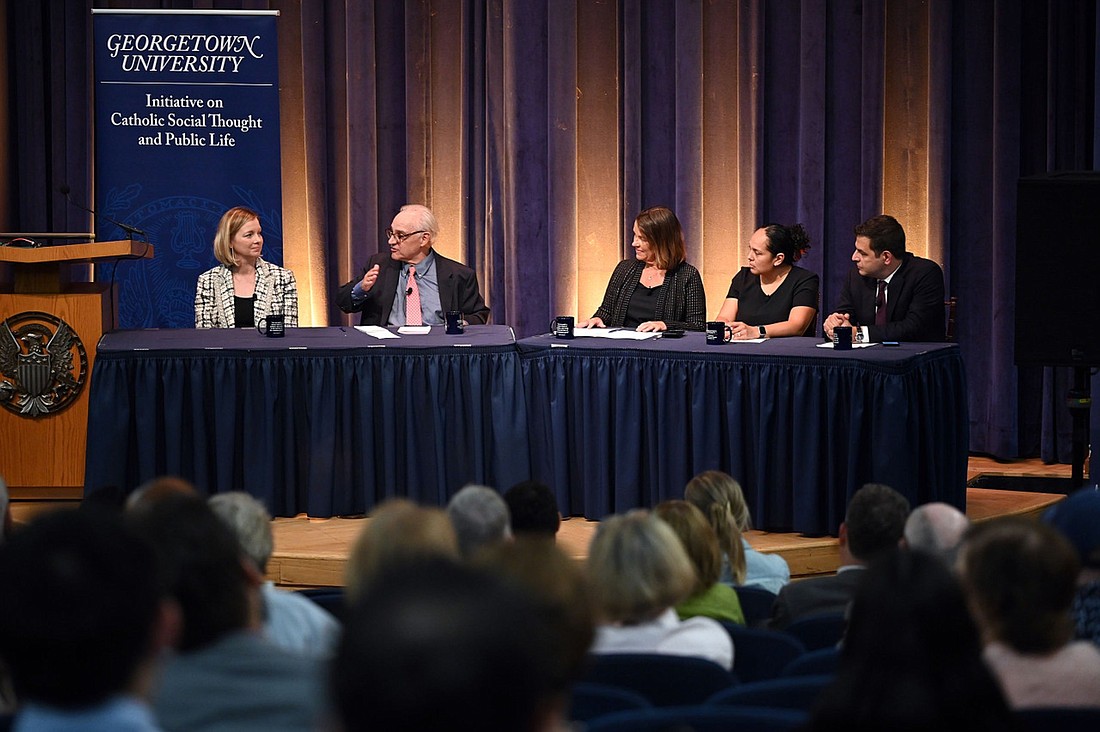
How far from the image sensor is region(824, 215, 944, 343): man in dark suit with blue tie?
5465 mm

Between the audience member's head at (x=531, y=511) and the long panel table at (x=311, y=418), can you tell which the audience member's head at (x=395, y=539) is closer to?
the audience member's head at (x=531, y=511)

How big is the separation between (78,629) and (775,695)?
3.49 feet

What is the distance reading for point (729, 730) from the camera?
1.83 meters

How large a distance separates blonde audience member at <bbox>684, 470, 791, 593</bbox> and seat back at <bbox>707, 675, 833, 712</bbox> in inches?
50.1

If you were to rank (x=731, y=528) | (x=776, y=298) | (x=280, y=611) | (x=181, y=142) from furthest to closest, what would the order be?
1. (x=181, y=142)
2. (x=776, y=298)
3. (x=731, y=528)
4. (x=280, y=611)

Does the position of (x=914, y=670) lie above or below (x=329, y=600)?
above

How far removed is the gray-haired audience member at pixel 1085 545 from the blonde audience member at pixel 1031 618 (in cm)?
34

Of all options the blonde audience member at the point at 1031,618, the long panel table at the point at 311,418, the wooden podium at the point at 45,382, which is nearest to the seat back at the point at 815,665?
the blonde audience member at the point at 1031,618

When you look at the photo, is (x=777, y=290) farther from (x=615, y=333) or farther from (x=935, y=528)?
(x=935, y=528)

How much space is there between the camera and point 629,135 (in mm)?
7508

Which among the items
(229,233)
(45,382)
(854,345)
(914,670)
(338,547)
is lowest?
(338,547)

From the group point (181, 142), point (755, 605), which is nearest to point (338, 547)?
point (755, 605)

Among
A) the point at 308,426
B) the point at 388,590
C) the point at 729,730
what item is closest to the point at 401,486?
the point at 308,426

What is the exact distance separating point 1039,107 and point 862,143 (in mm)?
894
